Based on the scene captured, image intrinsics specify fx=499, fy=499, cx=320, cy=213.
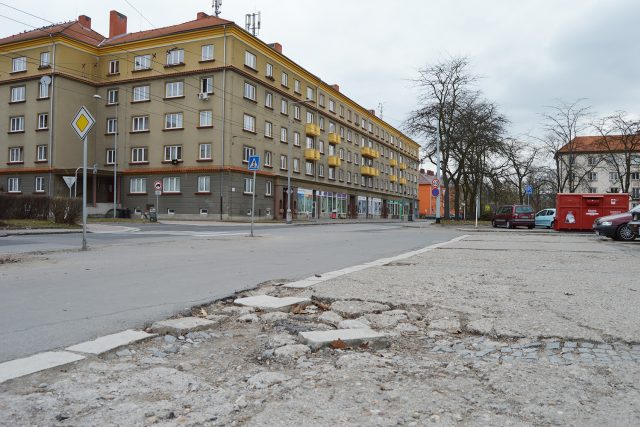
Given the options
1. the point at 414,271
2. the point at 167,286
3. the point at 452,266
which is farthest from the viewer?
the point at 452,266

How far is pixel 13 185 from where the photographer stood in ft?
146

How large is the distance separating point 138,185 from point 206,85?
33.9 ft

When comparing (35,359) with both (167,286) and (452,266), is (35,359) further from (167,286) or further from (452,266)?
(452,266)

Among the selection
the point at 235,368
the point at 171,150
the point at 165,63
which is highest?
the point at 165,63

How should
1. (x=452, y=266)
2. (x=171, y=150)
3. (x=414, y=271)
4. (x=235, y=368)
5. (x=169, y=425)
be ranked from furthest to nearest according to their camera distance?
(x=171, y=150) < (x=452, y=266) < (x=414, y=271) < (x=235, y=368) < (x=169, y=425)

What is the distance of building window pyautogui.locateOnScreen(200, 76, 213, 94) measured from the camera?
1572 inches

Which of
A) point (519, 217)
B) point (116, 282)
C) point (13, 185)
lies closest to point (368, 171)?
point (519, 217)

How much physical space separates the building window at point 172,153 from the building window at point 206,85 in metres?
5.04

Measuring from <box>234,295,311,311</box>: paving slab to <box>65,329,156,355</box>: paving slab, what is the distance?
141 cm

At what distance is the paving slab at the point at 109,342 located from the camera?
3.74m

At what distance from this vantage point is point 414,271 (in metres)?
8.68

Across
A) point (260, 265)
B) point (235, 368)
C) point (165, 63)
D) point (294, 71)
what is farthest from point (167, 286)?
point (294, 71)

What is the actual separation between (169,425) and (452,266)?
7.80 m

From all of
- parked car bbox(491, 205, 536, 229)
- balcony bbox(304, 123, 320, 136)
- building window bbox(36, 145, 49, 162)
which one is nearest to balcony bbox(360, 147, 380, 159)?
balcony bbox(304, 123, 320, 136)
